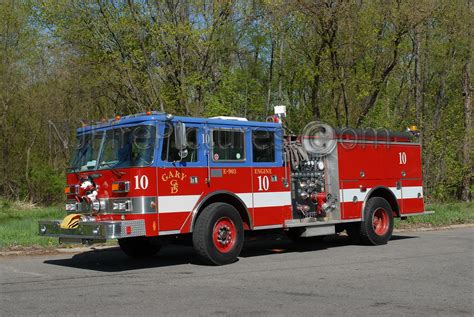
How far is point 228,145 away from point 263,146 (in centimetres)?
95

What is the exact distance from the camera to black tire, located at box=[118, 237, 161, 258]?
40.2ft

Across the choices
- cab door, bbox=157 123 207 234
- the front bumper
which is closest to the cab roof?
cab door, bbox=157 123 207 234

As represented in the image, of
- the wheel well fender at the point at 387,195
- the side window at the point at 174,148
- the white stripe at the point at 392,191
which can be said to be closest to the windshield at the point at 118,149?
the side window at the point at 174,148

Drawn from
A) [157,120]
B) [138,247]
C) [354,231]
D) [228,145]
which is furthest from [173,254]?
[354,231]

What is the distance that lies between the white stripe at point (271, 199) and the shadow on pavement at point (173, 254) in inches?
50.4

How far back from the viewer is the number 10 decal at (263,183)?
39.5 feet

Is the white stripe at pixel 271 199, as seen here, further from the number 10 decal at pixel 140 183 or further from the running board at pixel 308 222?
the number 10 decal at pixel 140 183

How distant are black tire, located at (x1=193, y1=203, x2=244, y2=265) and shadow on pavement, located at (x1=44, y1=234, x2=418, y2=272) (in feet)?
2.19

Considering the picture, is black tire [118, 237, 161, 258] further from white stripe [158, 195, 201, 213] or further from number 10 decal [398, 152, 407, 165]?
number 10 decal [398, 152, 407, 165]

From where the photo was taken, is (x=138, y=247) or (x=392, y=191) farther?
(x=392, y=191)

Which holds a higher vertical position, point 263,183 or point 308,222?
point 263,183

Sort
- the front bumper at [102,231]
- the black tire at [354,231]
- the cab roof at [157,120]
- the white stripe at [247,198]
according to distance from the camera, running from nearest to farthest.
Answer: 1. the front bumper at [102,231]
2. the cab roof at [157,120]
3. the white stripe at [247,198]
4. the black tire at [354,231]

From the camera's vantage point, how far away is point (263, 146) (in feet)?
40.3

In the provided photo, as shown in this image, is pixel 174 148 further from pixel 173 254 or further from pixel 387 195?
pixel 387 195
